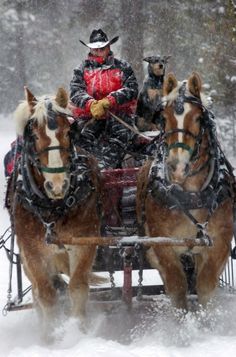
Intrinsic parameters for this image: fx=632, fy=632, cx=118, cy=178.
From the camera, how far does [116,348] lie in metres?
5.07

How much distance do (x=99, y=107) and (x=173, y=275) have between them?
201cm

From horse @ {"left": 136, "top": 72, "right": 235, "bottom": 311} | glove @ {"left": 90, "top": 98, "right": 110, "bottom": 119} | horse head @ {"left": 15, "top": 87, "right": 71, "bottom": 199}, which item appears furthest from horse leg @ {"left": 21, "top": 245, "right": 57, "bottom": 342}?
glove @ {"left": 90, "top": 98, "right": 110, "bottom": 119}

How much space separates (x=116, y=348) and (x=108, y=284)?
337 centimetres

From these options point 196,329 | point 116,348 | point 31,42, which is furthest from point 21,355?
point 31,42

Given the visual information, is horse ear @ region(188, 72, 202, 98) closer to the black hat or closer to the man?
the man

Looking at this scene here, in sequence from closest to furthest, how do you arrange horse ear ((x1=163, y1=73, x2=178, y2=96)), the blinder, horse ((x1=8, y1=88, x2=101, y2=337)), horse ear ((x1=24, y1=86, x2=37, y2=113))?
the blinder → horse ((x1=8, y1=88, x2=101, y2=337)) → horse ear ((x1=163, y1=73, x2=178, y2=96)) → horse ear ((x1=24, y1=86, x2=37, y2=113))

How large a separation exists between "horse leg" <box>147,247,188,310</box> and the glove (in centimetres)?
169

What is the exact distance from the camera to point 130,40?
17.8 m

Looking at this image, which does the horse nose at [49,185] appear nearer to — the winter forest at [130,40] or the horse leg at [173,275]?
the horse leg at [173,275]

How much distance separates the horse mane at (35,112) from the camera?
529 cm

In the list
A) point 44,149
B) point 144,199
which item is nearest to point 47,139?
point 44,149

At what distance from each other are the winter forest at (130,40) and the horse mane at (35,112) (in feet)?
25.4

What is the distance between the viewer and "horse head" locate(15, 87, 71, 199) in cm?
507

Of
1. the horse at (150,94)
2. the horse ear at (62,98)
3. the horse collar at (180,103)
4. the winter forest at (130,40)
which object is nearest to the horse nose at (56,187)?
the horse ear at (62,98)
